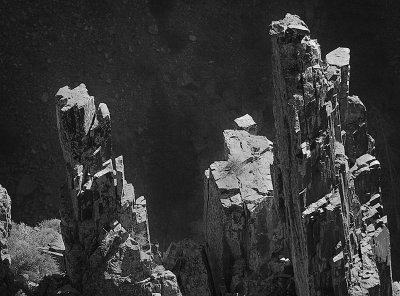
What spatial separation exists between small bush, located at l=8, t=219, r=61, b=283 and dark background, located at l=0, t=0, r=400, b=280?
35.8 feet

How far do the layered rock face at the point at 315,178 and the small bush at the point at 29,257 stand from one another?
9033mm

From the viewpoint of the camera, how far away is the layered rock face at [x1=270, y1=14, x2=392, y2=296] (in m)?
19.7

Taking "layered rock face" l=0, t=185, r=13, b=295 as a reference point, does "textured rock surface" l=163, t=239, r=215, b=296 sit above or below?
below

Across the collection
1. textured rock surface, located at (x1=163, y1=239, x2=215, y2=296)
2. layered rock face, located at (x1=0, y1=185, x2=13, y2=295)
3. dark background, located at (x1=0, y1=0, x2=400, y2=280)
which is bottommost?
textured rock surface, located at (x1=163, y1=239, x2=215, y2=296)

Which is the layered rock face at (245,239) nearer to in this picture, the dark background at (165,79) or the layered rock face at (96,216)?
the layered rock face at (96,216)

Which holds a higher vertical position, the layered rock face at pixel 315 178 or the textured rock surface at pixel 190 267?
the layered rock face at pixel 315 178

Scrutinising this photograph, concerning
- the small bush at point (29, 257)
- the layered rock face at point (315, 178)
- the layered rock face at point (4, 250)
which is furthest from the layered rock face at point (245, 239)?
the layered rock face at point (4, 250)

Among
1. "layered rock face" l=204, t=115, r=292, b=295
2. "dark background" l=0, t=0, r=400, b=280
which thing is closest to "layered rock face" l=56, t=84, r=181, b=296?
"layered rock face" l=204, t=115, r=292, b=295

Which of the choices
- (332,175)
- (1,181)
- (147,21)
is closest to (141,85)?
(147,21)

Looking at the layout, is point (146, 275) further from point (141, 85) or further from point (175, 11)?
point (175, 11)

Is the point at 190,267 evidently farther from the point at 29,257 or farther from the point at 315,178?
the point at 315,178

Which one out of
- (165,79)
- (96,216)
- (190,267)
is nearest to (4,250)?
(96,216)

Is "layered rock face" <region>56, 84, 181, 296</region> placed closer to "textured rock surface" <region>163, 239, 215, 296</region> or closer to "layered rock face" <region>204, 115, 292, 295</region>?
"textured rock surface" <region>163, 239, 215, 296</region>

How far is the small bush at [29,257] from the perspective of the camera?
2766cm
